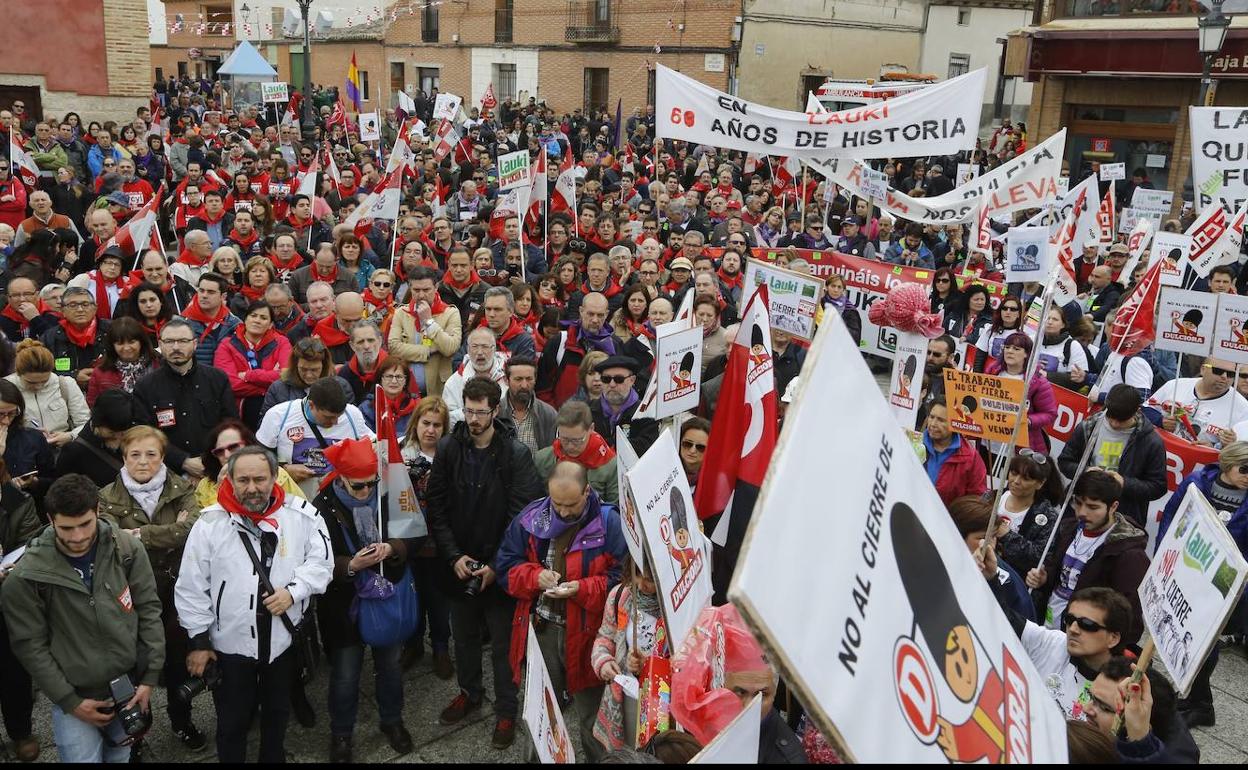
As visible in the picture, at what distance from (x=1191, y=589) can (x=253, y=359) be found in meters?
5.73

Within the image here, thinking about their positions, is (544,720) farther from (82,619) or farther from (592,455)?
(82,619)

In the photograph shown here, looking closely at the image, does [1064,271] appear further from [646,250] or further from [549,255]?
[549,255]

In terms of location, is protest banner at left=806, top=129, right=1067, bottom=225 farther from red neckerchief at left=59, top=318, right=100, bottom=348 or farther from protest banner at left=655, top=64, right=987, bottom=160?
red neckerchief at left=59, top=318, right=100, bottom=348

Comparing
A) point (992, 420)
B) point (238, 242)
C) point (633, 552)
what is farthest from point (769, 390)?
point (238, 242)

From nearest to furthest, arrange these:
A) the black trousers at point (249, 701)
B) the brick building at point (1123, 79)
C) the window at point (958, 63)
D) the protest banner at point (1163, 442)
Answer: the black trousers at point (249, 701), the protest banner at point (1163, 442), the brick building at point (1123, 79), the window at point (958, 63)

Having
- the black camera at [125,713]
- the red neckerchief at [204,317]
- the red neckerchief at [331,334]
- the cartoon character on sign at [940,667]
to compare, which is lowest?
the black camera at [125,713]

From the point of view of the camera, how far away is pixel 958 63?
35.6m

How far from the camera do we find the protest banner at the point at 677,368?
5.49 metres

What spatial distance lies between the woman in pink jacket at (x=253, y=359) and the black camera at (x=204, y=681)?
2661 millimetres

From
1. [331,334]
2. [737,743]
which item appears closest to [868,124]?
[331,334]

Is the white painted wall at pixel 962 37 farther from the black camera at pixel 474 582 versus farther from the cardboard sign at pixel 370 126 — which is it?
the black camera at pixel 474 582

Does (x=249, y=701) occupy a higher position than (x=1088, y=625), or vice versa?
(x=1088, y=625)

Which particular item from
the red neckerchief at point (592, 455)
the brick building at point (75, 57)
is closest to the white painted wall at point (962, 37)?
the brick building at point (75, 57)

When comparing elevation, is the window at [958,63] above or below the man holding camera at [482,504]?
above
